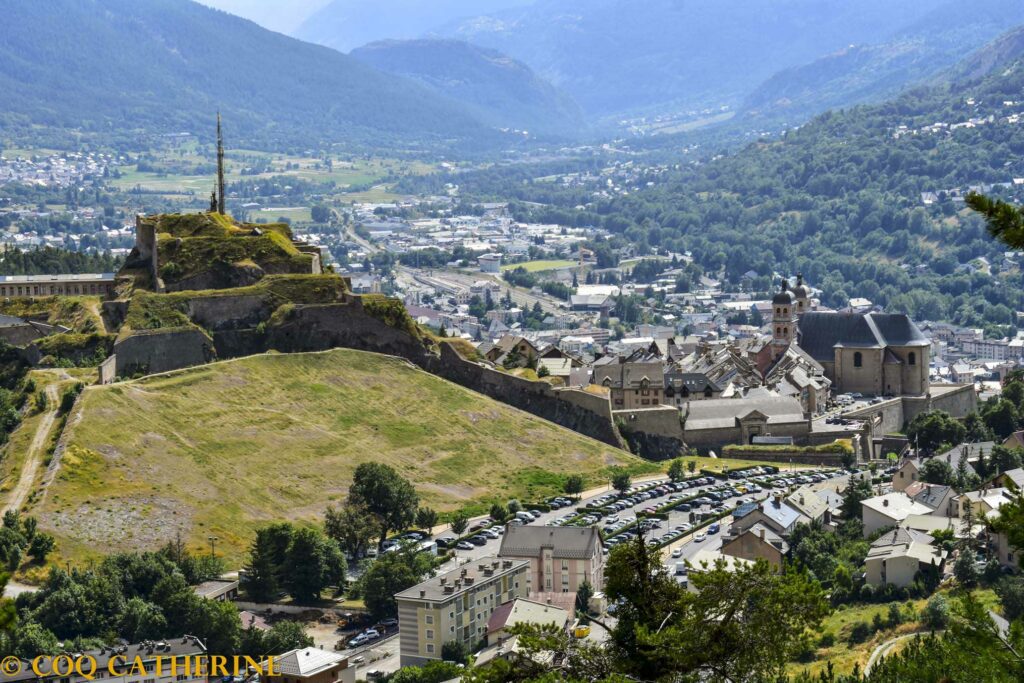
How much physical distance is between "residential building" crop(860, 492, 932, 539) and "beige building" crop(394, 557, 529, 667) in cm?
1451

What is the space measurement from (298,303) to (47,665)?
3095 cm

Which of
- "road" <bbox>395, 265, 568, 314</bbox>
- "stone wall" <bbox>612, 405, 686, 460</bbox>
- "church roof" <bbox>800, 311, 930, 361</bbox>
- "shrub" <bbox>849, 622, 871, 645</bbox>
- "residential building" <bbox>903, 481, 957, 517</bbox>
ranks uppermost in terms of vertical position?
"road" <bbox>395, 265, 568, 314</bbox>

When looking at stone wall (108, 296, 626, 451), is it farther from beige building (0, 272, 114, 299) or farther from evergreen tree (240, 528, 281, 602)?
evergreen tree (240, 528, 281, 602)

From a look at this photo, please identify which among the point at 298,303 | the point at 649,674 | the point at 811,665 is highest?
the point at 298,303

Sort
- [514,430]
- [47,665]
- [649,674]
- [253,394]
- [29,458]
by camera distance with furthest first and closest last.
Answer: [514,430] < [253,394] < [29,458] < [47,665] < [649,674]

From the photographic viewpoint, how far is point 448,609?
2140 inches

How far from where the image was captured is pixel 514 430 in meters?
77.4

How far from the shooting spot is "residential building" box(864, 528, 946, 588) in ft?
192

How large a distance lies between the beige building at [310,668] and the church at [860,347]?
4769 cm

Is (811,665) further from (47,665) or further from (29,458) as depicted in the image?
(29,458)

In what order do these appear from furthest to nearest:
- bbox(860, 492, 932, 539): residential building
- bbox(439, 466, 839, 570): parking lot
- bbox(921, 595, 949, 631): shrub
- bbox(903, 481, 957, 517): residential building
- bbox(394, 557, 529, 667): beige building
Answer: bbox(903, 481, 957, 517): residential building → bbox(439, 466, 839, 570): parking lot → bbox(860, 492, 932, 539): residential building → bbox(394, 557, 529, 667): beige building → bbox(921, 595, 949, 631): shrub

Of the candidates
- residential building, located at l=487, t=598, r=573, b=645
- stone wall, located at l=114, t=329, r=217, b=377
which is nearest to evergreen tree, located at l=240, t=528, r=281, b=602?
residential building, located at l=487, t=598, r=573, b=645

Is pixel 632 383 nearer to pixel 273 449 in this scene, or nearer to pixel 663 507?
pixel 663 507

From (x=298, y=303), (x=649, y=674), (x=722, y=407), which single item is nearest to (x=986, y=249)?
(x=722, y=407)
